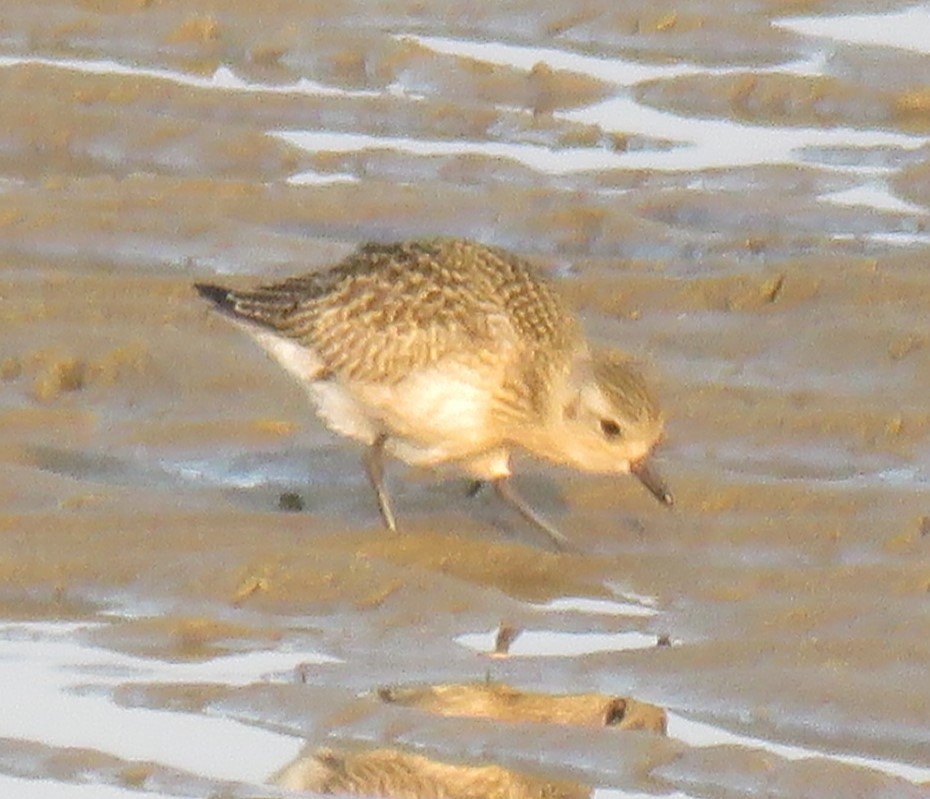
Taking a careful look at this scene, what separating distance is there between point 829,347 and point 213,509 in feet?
7.46

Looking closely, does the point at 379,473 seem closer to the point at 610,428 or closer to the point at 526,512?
the point at 526,512

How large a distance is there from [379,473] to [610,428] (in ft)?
2.30

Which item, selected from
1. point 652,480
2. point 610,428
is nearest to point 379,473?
point 610,428

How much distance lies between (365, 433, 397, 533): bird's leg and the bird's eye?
0.66 metres

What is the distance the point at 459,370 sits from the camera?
870 centimetres

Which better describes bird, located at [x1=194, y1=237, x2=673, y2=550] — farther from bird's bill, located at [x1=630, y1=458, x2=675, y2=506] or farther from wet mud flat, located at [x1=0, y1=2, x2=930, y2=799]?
wet mud flat, located at [x1=0, y1=2, x2=930, y2=799]

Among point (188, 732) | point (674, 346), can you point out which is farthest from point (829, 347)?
point (188, 732)

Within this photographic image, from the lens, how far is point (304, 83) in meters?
12.9

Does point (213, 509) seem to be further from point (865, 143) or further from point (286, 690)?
point (865, 143)

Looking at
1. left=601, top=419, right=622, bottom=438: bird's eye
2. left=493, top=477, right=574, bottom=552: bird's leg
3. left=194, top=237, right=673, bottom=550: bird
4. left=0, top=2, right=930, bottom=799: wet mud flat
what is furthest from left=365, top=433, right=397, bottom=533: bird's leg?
left=601, top=419, right=622, bottom=438: bird's eye

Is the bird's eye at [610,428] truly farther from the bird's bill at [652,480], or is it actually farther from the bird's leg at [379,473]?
the bird's leg at [379,473]

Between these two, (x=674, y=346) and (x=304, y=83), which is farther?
(x=304, y=83)

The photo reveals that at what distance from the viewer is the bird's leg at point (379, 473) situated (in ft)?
28.8

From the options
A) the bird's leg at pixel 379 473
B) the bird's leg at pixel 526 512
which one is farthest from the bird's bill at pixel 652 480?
the bird's leg at pixel 379 473
